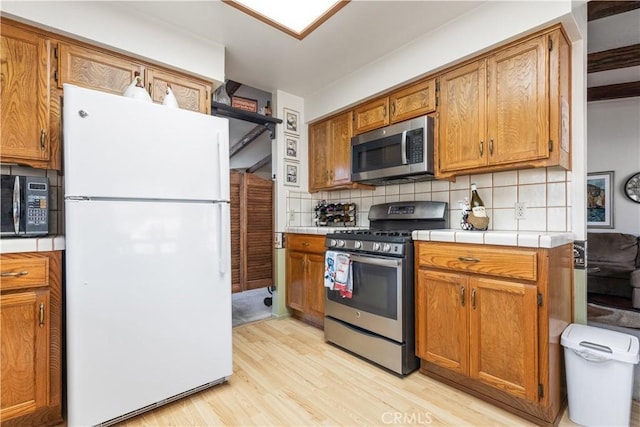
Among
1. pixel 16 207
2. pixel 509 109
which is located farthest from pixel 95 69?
pixel 509 109

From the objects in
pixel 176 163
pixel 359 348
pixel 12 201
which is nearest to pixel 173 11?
pixel 176 163

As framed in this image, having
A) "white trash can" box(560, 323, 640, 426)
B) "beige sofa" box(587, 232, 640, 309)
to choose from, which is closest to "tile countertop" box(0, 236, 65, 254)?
"white trash can" box(560, 323, 640, 426)

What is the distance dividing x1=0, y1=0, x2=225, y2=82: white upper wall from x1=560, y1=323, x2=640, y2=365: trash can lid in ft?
9.16

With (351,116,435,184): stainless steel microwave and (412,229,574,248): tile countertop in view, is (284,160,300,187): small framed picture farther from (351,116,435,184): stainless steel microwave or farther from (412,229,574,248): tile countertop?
(412,229,574,248): tile countertop

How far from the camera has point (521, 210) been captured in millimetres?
2047

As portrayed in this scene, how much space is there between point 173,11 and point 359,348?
2623 mm

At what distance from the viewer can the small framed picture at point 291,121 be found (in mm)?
3254

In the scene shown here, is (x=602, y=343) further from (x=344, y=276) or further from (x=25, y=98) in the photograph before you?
(x=25, y=98)

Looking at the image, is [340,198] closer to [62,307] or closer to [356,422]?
[356,422]

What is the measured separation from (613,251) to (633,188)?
1.06m

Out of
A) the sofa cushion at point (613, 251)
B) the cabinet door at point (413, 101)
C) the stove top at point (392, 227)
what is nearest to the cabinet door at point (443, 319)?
the stove top at point (392, 227)

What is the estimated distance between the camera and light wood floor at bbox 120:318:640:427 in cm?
158

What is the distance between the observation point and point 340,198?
3379mm

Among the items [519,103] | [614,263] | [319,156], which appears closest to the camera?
[519,103]
